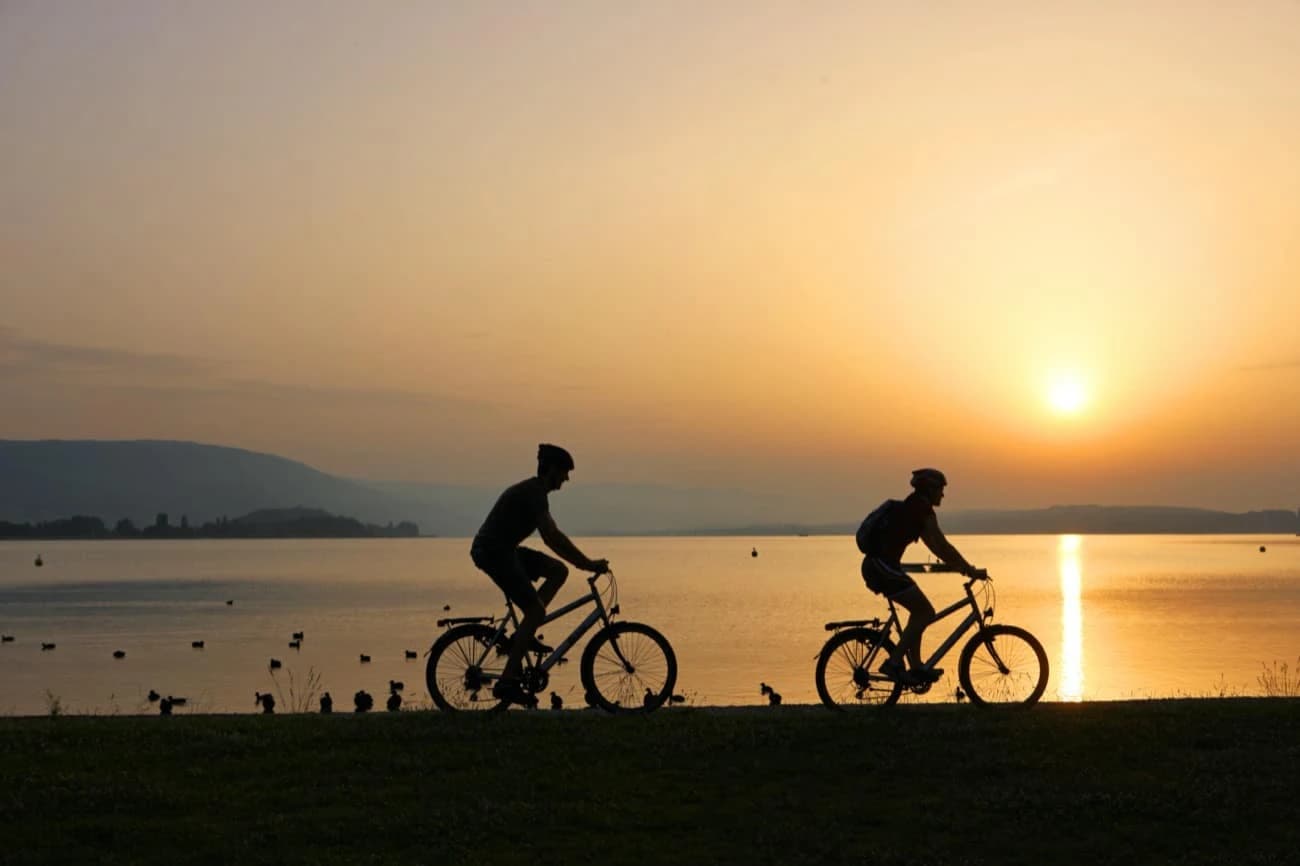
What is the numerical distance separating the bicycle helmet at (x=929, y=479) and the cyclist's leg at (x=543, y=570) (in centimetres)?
379

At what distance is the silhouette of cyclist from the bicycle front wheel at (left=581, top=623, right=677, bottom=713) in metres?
0.73

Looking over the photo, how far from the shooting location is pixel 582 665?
14281 mm

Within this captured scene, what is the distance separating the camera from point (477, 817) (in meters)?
10.0

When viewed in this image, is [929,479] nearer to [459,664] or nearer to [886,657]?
[886,657]

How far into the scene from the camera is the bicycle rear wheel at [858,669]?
575 inches

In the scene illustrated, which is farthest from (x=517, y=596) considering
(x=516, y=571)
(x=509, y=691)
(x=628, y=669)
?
(x=628, y=669)

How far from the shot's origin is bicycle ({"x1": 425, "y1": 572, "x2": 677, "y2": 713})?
1394 centimetres

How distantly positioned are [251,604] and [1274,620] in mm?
66750

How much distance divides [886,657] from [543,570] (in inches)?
148

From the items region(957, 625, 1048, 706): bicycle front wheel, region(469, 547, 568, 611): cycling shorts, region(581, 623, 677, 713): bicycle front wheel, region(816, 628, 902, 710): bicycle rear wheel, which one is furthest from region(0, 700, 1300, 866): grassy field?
region(469, 547, 568, 611): cycling shorts

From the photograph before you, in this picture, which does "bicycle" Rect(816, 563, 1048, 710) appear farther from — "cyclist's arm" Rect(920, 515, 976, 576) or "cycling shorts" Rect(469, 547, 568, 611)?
"cycling shorts" Rect(469, 547, 568, 611)

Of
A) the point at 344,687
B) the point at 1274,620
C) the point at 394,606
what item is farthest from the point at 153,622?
the point at 1274,620

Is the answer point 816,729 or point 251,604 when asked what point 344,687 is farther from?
point 251,604

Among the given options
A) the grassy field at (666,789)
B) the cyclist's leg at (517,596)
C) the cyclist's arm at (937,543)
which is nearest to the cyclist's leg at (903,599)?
the cyclist's arm at (937,543)
